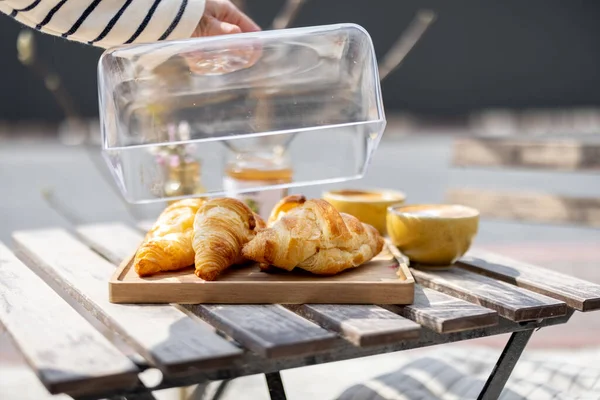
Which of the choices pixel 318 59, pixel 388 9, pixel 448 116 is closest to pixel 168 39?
pixel 318 59

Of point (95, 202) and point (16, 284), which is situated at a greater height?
point (16, 284)

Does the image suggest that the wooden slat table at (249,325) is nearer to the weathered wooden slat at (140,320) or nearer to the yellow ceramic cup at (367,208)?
the weathered wooden slat at (140,320)

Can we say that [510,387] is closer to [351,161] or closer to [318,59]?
[351,161]

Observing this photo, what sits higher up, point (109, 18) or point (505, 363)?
point (109, 18)

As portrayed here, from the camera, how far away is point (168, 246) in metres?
1.35

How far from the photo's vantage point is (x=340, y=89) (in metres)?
1.80

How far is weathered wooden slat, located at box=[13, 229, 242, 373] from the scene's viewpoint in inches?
40.6

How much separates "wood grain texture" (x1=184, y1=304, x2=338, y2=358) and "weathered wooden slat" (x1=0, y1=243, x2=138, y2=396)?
0.16m

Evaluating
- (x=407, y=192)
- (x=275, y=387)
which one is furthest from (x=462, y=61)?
(x=275, y=387)

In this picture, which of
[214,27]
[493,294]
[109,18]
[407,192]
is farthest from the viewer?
[407,192]

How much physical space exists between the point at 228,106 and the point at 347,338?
0.82m

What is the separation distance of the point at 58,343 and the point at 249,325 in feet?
0.89

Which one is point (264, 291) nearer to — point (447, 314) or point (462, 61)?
point (447, 314)

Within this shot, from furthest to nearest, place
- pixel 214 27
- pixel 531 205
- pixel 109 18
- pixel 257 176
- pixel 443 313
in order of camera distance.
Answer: pixel 531 205 → pixel 257 176 → pixel 214 27 → pixel 109 18 → pixel 443 313
